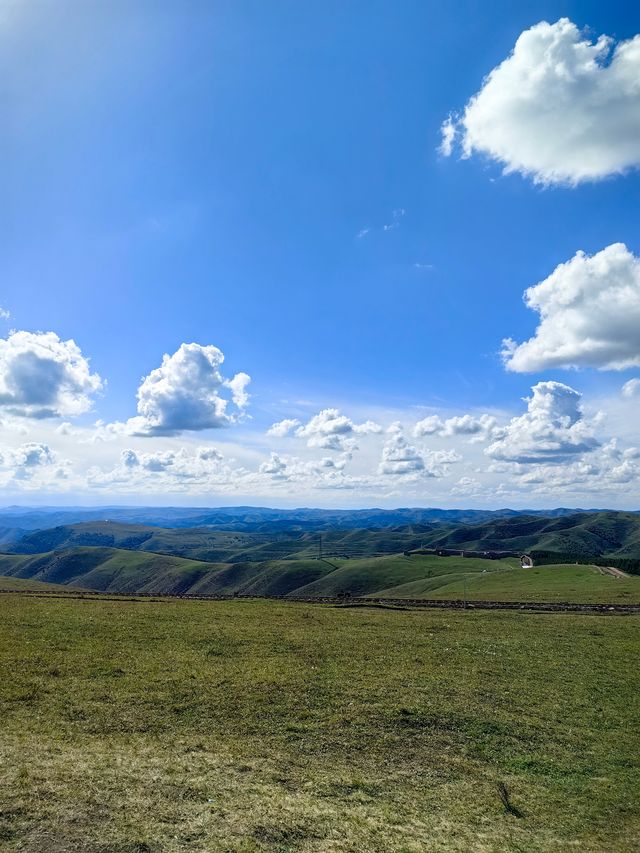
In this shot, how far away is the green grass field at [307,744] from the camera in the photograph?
1499 cm

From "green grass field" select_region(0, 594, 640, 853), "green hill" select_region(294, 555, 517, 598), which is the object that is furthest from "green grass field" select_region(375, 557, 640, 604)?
"green grass field" select_region(0, 594, 640, 853)

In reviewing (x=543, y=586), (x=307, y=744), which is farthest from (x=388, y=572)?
(x=307, y=744)

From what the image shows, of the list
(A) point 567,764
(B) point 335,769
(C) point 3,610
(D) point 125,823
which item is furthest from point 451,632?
(C) point 3,610

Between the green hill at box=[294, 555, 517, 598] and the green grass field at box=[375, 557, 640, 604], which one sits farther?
the green hill at box=[294, 555, 517, 598]

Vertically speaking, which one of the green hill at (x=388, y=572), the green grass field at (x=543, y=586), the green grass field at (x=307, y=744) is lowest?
the green hill at (x=388, y=572)

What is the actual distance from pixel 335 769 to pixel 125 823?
7.70m

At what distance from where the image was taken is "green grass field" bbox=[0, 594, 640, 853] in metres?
15.0

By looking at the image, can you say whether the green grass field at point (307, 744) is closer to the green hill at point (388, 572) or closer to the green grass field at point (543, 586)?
the green grass field at point (543, 586)

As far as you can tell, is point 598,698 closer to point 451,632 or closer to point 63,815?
point 451,632

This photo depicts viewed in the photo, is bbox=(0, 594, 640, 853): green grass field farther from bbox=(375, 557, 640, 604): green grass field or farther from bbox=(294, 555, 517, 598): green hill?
bbox=(294, 555, 517, 598): green hill

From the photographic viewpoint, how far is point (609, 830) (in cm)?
1645

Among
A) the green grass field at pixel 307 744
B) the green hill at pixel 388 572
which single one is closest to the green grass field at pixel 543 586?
the green hill at pixel 388 572

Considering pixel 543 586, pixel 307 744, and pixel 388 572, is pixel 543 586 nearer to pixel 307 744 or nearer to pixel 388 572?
pixel 307 744

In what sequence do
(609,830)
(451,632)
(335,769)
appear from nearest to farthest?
(609,830), (335,769), (451,632)
